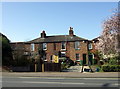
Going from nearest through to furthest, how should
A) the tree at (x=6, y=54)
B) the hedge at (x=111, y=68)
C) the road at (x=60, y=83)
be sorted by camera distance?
1. the road at (x=60, y=83)
2. the hedge at (x=111, y=68)
3. the tree at (x=6, y=54)

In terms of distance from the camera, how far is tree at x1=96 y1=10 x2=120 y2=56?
27.0 m

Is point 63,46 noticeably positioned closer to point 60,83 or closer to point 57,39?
point 57,39

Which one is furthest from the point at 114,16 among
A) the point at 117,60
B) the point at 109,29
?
the point at 117,60

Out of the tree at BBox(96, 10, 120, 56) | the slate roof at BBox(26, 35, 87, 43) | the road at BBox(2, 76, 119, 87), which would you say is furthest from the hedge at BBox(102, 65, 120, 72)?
the slate roof at BBox(26, 35, 87, 43)

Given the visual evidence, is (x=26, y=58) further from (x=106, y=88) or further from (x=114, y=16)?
(x=106, y=88)

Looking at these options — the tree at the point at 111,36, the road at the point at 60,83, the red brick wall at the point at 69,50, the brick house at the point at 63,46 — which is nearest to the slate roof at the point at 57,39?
the brick house at the point at 63,46

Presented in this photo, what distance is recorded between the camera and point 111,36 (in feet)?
92.4

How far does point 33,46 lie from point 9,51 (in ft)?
57.5

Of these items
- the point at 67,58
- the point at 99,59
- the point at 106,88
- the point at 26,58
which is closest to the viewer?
the point at 106,88

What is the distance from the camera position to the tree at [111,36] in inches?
1064

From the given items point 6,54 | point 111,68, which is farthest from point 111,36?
point 6,54

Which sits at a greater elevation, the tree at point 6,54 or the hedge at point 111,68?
the tree at point 6,54

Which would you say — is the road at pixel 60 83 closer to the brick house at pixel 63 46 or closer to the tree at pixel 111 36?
the tree at pixel 111 36

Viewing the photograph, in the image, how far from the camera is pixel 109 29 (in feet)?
95.2
